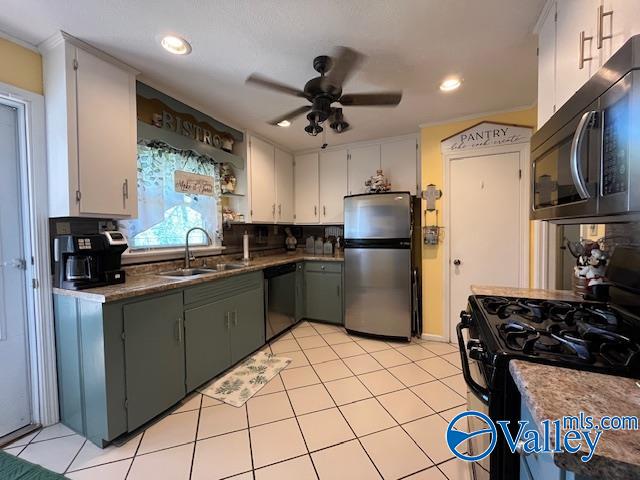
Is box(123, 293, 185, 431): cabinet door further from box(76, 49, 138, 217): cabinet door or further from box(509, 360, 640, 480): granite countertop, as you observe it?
box(509, 360, 640, 480): granite countertop

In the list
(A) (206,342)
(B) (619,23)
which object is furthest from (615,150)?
(A) (206,342)

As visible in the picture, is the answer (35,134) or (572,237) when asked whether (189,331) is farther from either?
(572,237)

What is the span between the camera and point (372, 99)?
5.52ft

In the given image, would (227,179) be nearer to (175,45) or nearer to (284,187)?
(284,187)

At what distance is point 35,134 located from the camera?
166cm

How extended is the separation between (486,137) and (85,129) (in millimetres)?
3342

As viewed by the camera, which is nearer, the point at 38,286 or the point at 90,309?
the point at 90,309

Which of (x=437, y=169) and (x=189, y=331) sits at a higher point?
(x=437, y=169)

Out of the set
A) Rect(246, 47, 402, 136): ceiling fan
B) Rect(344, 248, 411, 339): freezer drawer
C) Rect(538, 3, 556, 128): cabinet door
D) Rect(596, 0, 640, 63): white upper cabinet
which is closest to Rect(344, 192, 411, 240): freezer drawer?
Rect(344, 248, 411, 339): freezer drawer

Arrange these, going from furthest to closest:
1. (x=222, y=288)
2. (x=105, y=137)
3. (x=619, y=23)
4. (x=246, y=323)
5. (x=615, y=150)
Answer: (x=246, y=323) < (x=222, y=288) < (x=105, y=137) < (x=619, y=23) < (x=615, y=150)

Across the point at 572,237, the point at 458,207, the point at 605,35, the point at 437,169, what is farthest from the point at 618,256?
the point at 437,169

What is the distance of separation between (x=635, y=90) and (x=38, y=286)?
277 centimetres

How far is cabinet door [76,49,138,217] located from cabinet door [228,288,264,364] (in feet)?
3.64

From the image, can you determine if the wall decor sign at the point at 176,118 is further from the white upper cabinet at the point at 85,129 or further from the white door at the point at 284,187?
the white door at the point at 284,187
